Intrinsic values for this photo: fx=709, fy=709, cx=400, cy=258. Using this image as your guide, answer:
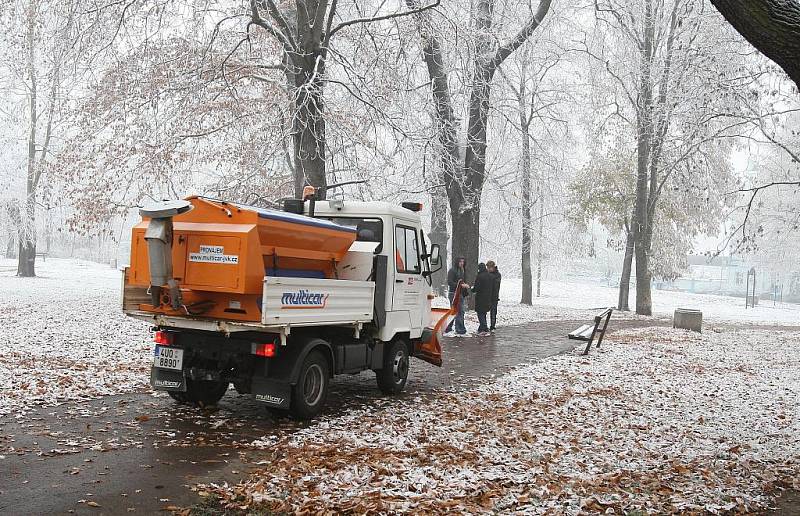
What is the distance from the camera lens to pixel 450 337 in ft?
59.4

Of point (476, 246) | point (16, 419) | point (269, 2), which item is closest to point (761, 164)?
point (476, 246)

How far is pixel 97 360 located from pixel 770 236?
4698 cm

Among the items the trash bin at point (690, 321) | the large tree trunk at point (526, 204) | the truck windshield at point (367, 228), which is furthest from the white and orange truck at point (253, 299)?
the large tree trunk at point (526, 204)

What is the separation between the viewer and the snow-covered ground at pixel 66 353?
912cm

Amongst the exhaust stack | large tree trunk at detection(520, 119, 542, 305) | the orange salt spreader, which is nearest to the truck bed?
the orange salt spreader

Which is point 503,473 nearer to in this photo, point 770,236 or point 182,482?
point 182,482

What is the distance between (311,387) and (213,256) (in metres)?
2.00

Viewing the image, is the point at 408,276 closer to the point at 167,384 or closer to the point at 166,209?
the point at 167,384

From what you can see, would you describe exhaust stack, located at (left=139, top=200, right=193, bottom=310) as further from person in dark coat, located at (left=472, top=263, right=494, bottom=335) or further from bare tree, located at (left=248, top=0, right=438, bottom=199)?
person in dark coat, located at (left=472, top=263, right=494, bottom=335)

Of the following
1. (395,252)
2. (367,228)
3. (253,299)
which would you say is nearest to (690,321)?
(395,252)

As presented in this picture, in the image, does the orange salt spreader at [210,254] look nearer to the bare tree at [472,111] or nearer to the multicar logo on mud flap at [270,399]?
the multicar logo on mud flap at [270,399]

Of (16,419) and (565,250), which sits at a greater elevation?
(565,250)

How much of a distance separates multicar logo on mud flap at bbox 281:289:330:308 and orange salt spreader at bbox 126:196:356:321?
31 cm

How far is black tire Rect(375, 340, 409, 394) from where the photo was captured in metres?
10.2
